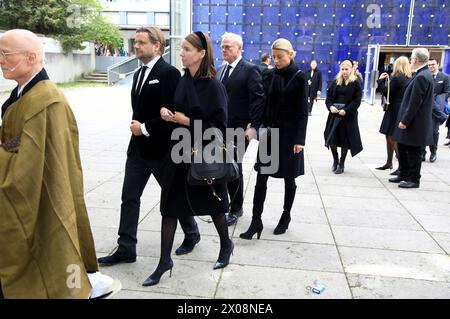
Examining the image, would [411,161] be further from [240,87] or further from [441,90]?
[240,87]

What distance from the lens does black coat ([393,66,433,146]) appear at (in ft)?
19.5

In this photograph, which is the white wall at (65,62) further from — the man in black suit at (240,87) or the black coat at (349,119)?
the man in black suit at (240,87)

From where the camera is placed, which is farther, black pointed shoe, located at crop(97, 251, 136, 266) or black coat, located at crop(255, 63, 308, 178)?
black coat, located at crop(255, 63, 308, 178)

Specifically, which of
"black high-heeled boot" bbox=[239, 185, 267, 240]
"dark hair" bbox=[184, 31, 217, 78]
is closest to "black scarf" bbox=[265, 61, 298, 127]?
"black high-heeled boot" bbox=[239, 185, 267, 240]

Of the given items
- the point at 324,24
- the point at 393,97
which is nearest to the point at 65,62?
the point at 324,24

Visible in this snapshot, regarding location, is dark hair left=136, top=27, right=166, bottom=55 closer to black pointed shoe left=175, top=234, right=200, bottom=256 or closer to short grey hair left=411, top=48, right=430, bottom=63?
black pointed shoe left=175, top=234, right=200, bottom=256

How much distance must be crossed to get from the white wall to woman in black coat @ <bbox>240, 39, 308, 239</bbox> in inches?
911

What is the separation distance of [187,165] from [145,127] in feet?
1.46

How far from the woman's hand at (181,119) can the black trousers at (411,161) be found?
424cm

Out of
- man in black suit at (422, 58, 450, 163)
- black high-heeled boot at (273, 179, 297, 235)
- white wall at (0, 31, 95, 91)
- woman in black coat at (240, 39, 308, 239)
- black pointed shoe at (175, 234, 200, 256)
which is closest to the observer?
black pointed shoe at (175, 234, 200, 256)

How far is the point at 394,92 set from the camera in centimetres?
695

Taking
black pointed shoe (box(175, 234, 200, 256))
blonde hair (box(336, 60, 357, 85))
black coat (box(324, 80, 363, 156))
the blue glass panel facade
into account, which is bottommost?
black pointed shoe (box(175, 234, 200, 256))

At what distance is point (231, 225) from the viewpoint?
14.9 ft

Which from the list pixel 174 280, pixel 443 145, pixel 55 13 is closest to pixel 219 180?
pixel 174 280
